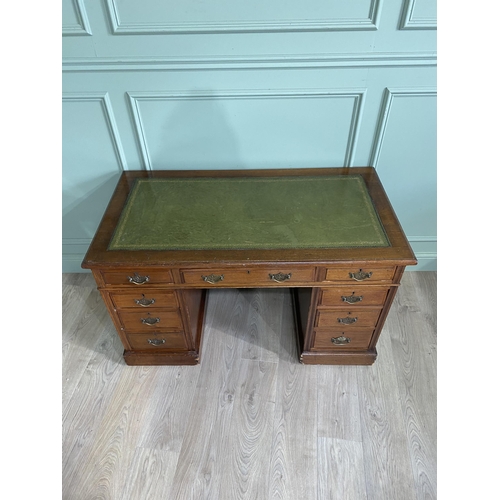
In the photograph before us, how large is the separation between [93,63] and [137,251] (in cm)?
86

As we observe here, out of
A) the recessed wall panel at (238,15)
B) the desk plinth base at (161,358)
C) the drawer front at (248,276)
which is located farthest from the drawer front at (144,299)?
the recessed wall panel at (238,15)

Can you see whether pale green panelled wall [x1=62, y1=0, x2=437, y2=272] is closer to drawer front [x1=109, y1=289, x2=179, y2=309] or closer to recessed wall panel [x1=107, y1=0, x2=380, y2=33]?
recessed wall panel [x1=107, y1=0, x2=380, y2=33]

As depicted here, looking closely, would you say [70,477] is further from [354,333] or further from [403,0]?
[403,0]

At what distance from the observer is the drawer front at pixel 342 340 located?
1.72 metres

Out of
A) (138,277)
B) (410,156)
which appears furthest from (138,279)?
(410,156)

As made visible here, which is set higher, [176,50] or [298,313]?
[176,50]

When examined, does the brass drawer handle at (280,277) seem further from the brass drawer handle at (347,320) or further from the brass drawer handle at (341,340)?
the brass drawer handle at (341,340)

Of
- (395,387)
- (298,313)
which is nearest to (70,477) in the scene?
(298,313)

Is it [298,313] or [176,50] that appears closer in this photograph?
[176,50]

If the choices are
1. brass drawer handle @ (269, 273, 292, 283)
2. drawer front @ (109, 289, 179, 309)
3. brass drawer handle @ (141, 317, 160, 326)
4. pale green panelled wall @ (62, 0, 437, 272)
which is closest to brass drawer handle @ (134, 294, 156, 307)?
drawer front @ (109, 289, 179, 309)

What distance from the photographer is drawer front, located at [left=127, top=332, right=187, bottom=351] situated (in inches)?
68.6

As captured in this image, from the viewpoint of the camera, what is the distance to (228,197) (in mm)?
1702

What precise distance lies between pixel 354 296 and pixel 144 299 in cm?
89

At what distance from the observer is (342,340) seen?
5.73ft
